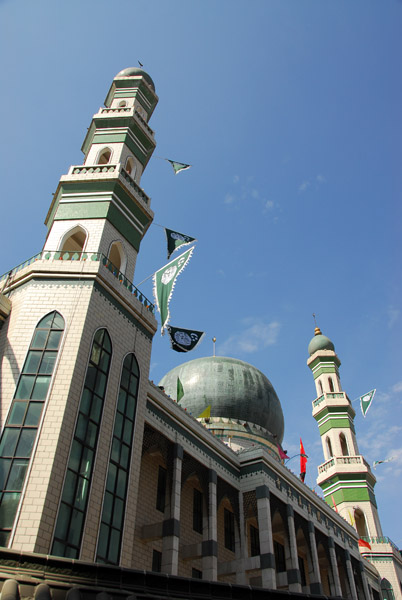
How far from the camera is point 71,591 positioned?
9.98 metres

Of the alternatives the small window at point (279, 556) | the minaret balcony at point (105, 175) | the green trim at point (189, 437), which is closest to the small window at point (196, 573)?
the green trim at point (189, 437)

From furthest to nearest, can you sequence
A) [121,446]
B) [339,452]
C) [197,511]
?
1. [339,452]
2. [197,511]
3. [121,446]

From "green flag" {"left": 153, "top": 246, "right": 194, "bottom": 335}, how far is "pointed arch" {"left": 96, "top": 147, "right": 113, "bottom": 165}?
7.58 m

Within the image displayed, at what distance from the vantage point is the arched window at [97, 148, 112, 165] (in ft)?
85.7

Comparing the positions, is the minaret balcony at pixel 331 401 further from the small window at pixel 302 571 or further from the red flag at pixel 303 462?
the small window at pixel 302 571

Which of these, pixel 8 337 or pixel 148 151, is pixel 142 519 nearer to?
pixel 8 337

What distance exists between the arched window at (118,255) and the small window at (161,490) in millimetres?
8614

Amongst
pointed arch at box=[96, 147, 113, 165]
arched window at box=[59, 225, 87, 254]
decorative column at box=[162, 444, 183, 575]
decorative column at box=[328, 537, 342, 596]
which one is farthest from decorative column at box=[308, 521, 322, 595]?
pointed arch at box=[96, 147, 113, 165]

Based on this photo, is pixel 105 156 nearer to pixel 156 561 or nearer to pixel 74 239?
pixel 74 239

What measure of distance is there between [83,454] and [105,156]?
16.6 meters

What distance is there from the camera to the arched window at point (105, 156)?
2612 centimetres

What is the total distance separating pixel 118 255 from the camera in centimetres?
2338

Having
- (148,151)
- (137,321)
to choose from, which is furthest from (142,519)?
(148,151)

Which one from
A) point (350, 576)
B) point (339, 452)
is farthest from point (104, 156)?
point (339, 452)
